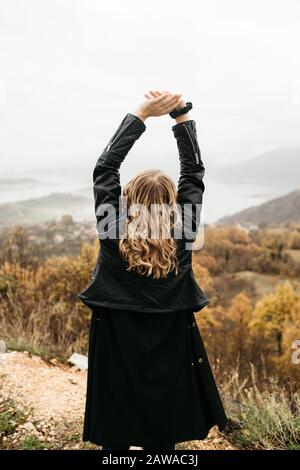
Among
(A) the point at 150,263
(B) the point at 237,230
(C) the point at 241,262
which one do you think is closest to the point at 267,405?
(A) the point at 150,263

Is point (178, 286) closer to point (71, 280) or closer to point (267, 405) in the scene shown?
point (267, 405)

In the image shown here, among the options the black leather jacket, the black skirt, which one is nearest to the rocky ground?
the black skirt

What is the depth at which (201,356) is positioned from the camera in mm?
2055

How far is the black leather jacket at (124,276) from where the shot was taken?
76.7 inches

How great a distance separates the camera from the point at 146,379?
6.54ft

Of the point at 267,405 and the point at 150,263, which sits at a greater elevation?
the point at 150,263

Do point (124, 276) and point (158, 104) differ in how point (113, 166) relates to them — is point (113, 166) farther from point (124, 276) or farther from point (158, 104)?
point (124, 276)

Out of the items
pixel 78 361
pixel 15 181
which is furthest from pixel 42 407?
pixel 15 181

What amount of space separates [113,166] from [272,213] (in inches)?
2161

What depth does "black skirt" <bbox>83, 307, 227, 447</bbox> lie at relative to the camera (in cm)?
198

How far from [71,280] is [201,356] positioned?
5752 mm

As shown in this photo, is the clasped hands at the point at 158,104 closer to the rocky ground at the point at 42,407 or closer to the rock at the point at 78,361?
the rocky ground at the point at 42,407

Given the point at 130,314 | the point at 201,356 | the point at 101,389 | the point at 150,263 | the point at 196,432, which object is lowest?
the point at 196,432

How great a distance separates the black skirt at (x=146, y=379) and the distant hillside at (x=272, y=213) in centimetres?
5125
